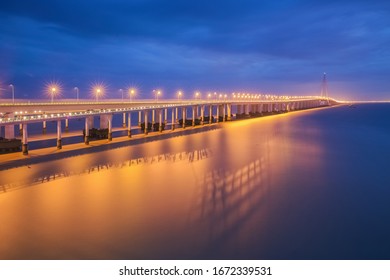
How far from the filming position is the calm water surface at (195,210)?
7359mm

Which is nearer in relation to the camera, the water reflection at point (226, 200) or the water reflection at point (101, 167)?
the water reflection at point (226, 200)

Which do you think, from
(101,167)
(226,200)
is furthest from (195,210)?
(101,167)

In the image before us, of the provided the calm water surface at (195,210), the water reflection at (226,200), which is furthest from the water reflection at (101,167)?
the water reflection at (226,200)

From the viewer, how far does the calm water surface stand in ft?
24.1

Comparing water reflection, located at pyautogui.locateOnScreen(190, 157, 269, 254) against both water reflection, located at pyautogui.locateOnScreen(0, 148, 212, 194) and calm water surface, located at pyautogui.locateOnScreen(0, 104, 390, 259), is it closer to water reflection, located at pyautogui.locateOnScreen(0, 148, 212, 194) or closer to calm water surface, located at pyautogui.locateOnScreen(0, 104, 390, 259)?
calm water surface, located at pyautogui.locateOnScreen(0, 104, 390, 259)

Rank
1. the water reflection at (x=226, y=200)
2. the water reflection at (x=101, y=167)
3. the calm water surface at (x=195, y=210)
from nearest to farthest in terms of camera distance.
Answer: the calm water surface at (x=195, y=210) < the water reflection at (x=226, y=200) < the water reflection at (x=101, y=167)

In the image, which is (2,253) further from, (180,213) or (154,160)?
(154,160)

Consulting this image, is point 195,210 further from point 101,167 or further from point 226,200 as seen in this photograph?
point 101,167

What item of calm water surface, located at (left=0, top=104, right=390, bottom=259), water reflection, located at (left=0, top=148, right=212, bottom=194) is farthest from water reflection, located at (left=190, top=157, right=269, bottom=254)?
water reflection, located at (left=0, top=148, right=212, bottom=194)

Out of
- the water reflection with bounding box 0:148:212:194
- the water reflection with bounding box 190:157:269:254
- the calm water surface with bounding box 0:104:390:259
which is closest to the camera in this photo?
the calm water surface with bounding box 0:104:390:259

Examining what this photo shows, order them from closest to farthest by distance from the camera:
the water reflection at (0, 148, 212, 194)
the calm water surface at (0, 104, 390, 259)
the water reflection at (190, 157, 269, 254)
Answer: the calm water surface at (0, 104, 390, 259)
the water reflection at (190, 157, 269, 254)
the water reflection at (0, 148, 212, 194)

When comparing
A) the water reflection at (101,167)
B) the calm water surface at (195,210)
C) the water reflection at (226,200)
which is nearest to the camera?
the calm water surface at (195,210)

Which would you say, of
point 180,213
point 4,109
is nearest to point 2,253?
point 180,213

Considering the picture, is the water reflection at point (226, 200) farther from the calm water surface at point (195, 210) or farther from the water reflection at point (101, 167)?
the water reflection at point (101, 167)
